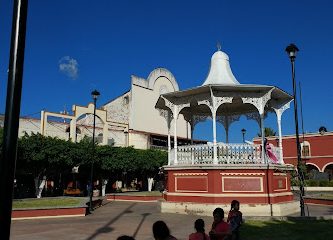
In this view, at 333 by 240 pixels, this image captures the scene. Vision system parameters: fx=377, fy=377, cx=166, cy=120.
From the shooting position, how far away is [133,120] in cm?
5047

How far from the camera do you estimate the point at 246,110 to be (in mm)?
23266

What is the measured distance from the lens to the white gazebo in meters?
18.0

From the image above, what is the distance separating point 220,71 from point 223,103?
2.48 m

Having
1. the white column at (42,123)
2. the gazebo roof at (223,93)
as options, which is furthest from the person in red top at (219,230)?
the white column at (42,123)

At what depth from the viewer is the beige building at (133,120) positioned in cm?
4491

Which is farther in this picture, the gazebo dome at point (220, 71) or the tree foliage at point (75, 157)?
the tree foliage at point (75, 157)

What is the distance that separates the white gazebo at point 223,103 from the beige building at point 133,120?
2343 cm

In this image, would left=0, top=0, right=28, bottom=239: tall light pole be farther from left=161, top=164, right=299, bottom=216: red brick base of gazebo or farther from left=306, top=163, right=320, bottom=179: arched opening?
left=306, top=163, right=320, bottom=179: arched opening

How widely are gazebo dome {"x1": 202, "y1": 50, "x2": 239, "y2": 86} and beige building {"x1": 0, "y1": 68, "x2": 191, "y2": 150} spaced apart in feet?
76.5

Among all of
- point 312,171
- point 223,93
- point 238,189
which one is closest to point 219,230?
point 238,189

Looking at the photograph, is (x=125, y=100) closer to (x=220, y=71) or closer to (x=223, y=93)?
(x=220, y=71)

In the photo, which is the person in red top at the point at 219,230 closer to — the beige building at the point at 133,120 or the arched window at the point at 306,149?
the beige building at the point at 133,120

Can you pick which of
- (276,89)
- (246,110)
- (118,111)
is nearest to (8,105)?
(276,89)

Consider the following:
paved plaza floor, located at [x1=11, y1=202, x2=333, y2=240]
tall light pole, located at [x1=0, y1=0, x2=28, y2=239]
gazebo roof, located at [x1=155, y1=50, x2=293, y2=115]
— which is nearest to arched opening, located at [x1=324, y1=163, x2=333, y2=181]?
gazebo roof, located at [x1=155, y1=50, x2=293, y2=115]
